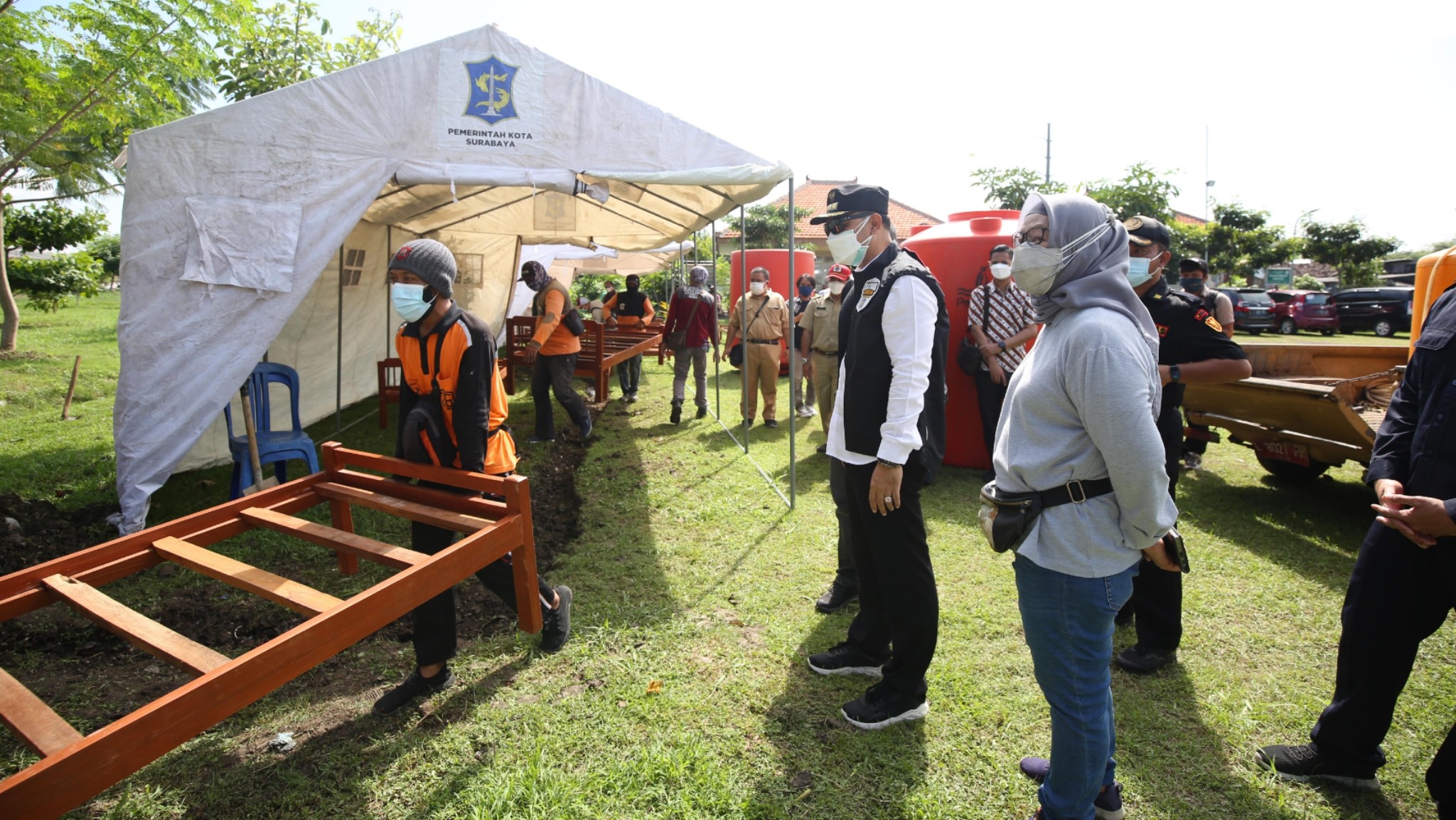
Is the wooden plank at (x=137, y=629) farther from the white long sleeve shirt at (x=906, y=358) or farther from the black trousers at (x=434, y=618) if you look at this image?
the white long sleeve shirt at (x=906, y=358)

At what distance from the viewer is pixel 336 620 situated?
1771mm

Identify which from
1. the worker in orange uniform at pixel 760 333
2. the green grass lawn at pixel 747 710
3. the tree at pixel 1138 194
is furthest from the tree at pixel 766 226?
the green grass lawn at pixel 747 710

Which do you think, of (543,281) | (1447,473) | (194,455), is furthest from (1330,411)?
(194,455)

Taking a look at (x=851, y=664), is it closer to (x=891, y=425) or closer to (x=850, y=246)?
(x=891, y=425)

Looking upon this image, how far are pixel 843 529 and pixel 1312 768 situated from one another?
6.61 feet

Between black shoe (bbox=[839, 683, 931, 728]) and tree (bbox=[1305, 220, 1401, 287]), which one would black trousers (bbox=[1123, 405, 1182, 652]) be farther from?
tree (bbox=[1305, 220, 1401, 287])

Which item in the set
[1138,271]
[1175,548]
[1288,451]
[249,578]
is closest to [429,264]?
[249,578]

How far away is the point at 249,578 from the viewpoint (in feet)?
6.98

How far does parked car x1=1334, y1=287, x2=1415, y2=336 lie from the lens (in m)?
21.7

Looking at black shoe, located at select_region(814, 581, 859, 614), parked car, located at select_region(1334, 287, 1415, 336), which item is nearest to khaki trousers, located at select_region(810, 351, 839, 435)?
black shoe, located at select_region(814, 581, 859, 614)

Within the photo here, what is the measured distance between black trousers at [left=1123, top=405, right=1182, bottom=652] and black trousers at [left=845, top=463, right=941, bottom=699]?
120cm

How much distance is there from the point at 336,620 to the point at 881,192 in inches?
102

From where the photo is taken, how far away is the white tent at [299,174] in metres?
4.34

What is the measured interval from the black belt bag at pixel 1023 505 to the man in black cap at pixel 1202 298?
15.1 feet
